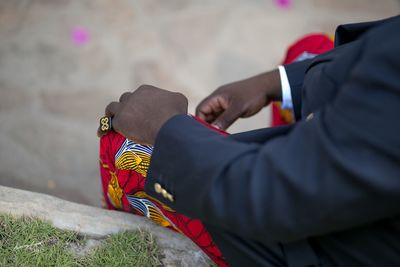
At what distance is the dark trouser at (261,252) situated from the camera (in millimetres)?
953

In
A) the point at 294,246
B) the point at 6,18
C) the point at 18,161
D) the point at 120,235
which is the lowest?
the point at 18,161

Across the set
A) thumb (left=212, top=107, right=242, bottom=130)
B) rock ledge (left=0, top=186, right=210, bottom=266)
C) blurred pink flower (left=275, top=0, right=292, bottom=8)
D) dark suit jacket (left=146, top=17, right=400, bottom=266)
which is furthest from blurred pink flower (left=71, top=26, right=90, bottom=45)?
dark suit jacket (left=146, top=17, right=400, bottom=266)

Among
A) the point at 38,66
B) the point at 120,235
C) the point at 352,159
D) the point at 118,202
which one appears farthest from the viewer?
the point at 38,66

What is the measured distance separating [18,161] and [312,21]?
1.89m

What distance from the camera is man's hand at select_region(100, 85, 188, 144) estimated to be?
1056 millimetres

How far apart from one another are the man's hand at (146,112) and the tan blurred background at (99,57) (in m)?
1.35

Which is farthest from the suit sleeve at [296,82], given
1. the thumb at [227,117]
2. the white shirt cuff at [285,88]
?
the thumb at [227,117]

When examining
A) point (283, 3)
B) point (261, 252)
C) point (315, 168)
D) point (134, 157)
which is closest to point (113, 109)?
point (134, 157)

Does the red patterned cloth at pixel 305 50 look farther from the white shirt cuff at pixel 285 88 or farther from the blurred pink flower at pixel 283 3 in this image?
the blurred pink flower at pixel 283 3

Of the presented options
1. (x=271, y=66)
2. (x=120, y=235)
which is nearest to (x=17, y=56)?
(x=271, y=66)

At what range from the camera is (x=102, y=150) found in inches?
52.0

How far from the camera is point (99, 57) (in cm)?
276

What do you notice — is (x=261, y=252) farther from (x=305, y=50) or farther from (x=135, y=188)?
(x=305, y=50)

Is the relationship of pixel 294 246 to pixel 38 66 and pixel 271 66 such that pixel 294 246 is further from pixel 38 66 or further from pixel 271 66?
pixel 38 66
